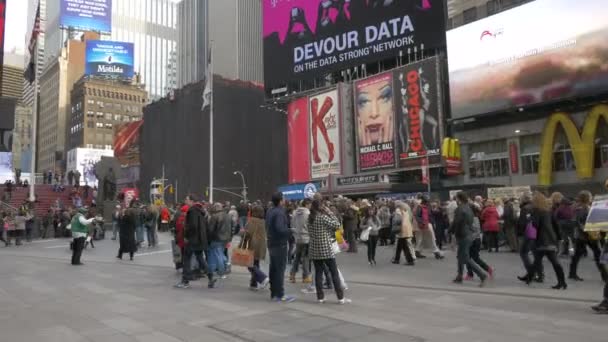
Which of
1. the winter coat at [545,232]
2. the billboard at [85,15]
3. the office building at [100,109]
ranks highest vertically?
the billboard at [85,15]

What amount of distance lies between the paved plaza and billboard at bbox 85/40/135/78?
111457mm

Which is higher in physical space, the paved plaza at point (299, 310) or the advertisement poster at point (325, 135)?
the advertisement poster at point (325, 135)

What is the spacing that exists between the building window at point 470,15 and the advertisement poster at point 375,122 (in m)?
7.36

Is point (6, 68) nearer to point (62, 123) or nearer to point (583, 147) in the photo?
point (583, 147)

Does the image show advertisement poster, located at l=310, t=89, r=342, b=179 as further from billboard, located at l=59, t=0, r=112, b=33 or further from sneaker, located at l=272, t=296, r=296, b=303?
billboard, located at l=59, t=0, r=112, b=33

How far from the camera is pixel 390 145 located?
45.8 meters

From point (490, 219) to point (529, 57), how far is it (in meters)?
23.5

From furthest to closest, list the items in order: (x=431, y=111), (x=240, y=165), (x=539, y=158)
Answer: (x=240, y=165)
(x=431, y=111)
(x=539, y=158)

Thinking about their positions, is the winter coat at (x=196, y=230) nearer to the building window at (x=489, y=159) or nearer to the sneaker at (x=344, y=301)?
the sneaker at (x=344, y=301)

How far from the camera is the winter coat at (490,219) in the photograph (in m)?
15.7

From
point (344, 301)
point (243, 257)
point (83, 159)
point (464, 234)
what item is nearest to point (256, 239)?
point (243, 257)

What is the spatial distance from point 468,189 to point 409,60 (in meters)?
18.2

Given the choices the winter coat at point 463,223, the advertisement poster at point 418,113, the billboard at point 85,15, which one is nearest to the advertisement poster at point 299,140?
the advertisement poster at point 418,113

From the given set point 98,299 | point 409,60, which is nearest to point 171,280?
point 98,299
